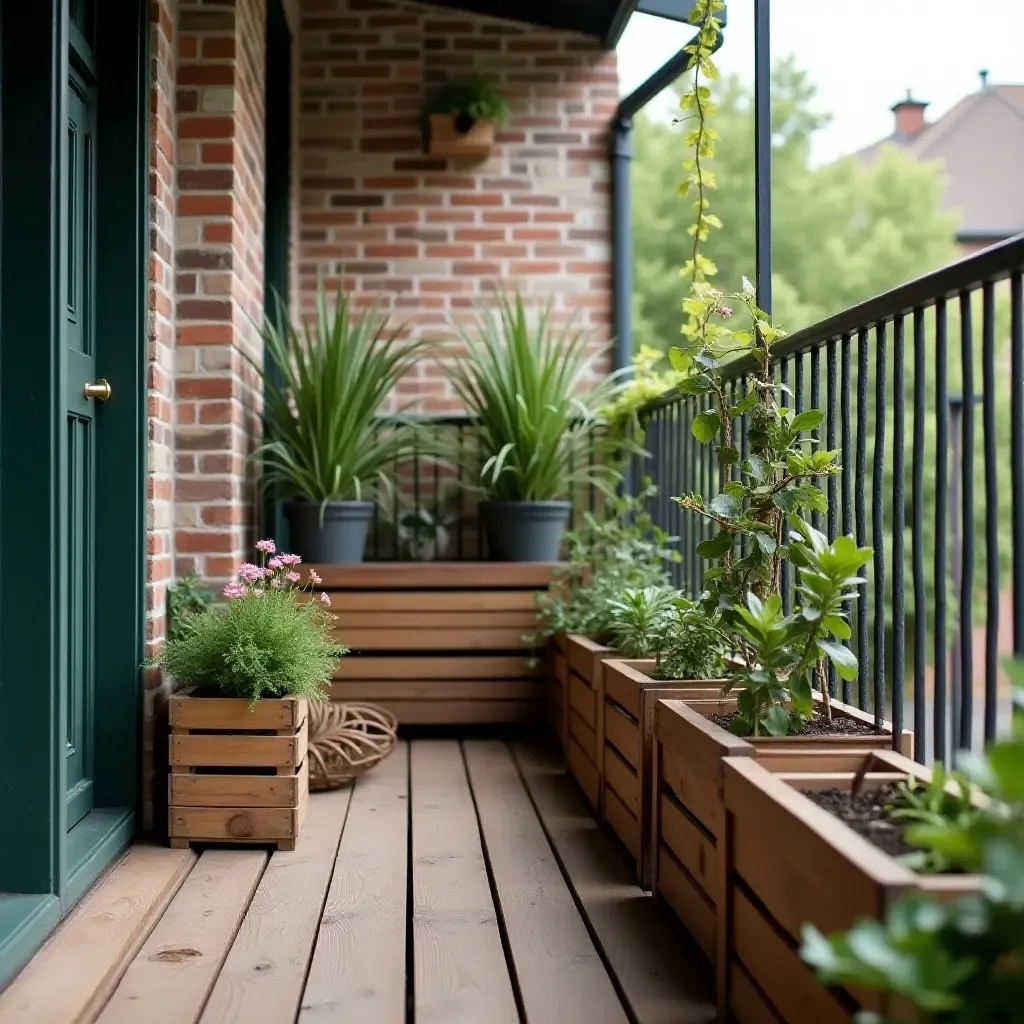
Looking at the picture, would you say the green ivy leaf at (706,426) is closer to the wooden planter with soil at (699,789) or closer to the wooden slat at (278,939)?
the wooden planter with soil at (699,789)

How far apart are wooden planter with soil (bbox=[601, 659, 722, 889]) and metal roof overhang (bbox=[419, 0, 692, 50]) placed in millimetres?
3089

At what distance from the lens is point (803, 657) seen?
5.84ft

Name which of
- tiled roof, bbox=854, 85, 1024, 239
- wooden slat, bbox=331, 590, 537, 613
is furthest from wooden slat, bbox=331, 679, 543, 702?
tiled roof, bbox=854, 85, 1024, 239

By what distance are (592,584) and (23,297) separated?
2167 mm

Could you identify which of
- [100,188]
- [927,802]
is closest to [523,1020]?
[927,802]

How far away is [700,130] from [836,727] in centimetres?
167

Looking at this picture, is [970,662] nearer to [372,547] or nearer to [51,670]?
[51,670]

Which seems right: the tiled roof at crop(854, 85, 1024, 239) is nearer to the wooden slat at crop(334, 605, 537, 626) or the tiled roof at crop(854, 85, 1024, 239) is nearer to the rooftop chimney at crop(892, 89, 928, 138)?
the rooftop chimney at crop(892, 89, 928, 138)

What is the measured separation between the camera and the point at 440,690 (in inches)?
151

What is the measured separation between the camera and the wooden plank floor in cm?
168

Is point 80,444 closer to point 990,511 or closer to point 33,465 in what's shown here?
point 33,465

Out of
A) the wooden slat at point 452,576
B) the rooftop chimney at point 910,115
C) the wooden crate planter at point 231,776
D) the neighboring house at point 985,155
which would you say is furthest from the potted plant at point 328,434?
the rooftop chimney at point 910,115

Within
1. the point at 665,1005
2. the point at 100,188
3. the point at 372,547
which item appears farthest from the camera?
the point at 372,547

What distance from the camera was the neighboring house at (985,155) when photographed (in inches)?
708
